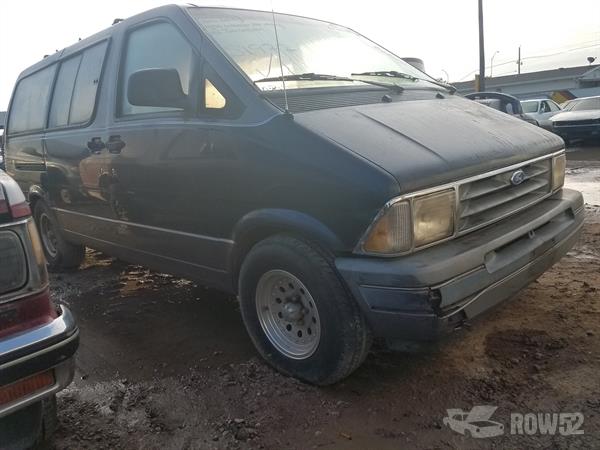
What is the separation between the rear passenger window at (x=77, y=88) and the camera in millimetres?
4070

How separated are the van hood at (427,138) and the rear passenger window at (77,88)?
2.19 m

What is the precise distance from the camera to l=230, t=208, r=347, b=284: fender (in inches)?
96.3

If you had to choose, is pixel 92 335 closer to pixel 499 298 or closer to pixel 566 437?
pixel 499 298

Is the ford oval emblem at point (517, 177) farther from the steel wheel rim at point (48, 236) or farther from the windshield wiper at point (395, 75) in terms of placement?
the steel wheel rim at point (48, 236)

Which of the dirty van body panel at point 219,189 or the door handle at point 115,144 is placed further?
the door handle at point 115,144

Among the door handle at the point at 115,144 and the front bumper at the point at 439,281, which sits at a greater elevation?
the door handle at the point at 115,144

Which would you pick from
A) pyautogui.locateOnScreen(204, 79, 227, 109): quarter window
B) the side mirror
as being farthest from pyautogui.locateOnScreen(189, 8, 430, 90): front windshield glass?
the side mirror

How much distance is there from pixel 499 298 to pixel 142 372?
2.10m

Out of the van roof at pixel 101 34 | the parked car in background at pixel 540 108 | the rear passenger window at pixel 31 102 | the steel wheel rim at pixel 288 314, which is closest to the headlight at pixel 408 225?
the steel wheel rim at pixel 288 314

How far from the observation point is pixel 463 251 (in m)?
2.38

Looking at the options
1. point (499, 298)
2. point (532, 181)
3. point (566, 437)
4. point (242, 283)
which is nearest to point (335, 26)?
point (532, 181)

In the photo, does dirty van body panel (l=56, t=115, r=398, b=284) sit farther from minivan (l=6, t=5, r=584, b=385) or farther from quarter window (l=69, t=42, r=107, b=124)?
quarter window (l=69, t=42, r=107, b=124)

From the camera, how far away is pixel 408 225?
2.29 metres

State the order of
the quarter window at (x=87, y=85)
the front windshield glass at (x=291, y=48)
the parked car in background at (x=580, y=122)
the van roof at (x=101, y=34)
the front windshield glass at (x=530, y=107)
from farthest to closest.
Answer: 1. the front windshield glass at (x=530, y=107)
2. the parked car in background at (x=580, y=122)
3. the quarter window at (x=87, y=85)
4. the van roof at (x=101, y=34)
5. the front windshield glass at (x=291, y=48)
